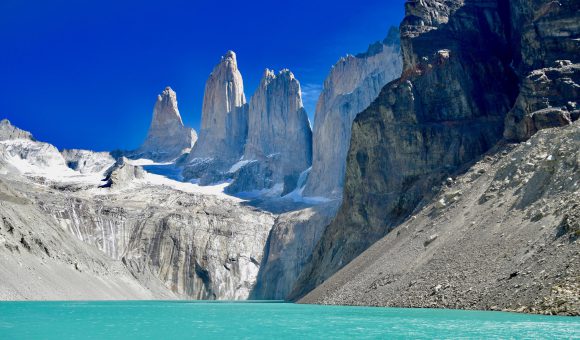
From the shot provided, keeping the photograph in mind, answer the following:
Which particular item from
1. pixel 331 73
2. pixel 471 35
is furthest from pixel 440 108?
pixel 331 73

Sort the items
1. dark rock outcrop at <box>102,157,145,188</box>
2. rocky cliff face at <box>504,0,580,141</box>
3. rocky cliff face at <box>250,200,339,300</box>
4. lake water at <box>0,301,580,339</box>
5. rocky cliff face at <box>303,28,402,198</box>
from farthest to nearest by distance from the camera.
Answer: rocky cliff face at <box>303,28,402,198</box>, dark rock outcrop at <box>102,157,145,188</box>, rocky cliff face at <box>250,200,339,300</box>, rocky cliff face at <box>504,0,580,141</box>, lake water at <box>0,301,580,339</box>

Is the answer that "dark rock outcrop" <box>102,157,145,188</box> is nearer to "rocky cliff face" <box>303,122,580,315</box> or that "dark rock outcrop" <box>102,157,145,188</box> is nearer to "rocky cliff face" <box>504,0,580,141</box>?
"rocky cliff face" <box>303,122,580,315</box>

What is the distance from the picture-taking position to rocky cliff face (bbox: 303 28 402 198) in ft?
589

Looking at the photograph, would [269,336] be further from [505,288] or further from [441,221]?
[441,221]

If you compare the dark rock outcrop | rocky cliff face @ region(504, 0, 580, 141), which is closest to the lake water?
rocky cliff face @ region(504, 0, 580, 141)

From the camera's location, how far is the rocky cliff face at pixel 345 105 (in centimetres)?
17938

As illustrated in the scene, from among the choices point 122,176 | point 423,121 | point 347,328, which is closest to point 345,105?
point 122,176

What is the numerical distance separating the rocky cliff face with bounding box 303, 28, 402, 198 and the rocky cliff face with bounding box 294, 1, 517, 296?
86.0 m

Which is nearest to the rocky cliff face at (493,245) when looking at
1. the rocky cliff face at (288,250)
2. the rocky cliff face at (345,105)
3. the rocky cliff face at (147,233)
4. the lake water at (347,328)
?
the lake water at (347,328)

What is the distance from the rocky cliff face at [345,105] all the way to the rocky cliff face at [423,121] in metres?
86.0

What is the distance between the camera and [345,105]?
605 ft

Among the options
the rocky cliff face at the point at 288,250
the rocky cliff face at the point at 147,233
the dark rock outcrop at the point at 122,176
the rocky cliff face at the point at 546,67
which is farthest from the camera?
the dark rock outcrop at the point at 122,176

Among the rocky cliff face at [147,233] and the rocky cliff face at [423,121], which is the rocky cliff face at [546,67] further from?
the rocky cliff face at [147,233]

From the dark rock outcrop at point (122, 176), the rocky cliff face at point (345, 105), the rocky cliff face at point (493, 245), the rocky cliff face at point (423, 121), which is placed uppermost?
the rocky cliff face at point (345, 105)
